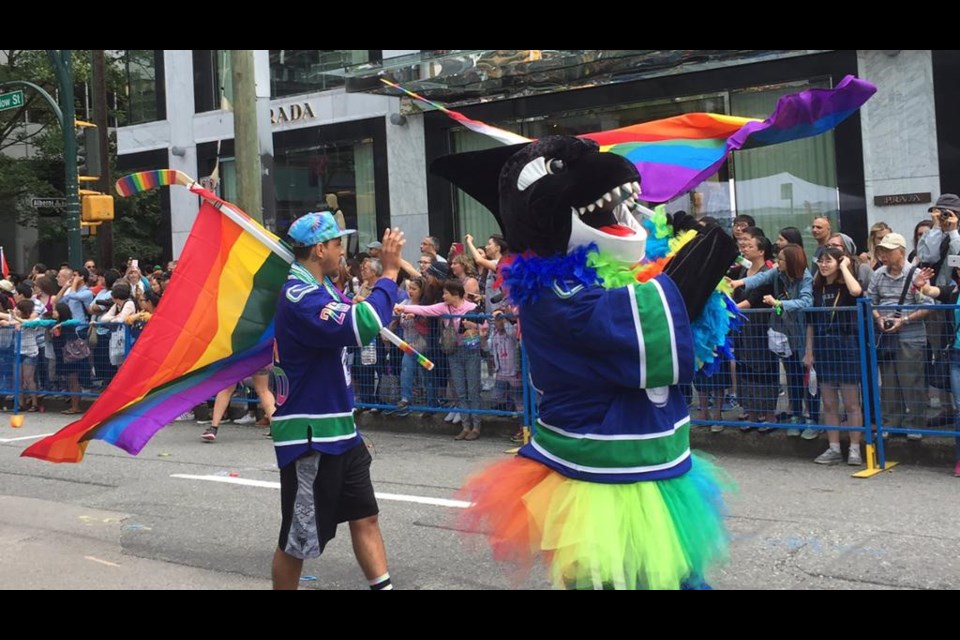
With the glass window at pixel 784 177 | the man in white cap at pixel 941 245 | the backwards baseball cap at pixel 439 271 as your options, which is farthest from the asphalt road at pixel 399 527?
the glass window at pixel 784 177

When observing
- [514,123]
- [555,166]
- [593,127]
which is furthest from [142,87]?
[555,166]

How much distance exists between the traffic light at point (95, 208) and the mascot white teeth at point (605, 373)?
54.0ft

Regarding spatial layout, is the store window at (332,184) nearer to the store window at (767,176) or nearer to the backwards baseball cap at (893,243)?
the store window at (767,176)

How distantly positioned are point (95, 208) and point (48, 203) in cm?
139

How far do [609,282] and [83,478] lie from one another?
6.90 metres

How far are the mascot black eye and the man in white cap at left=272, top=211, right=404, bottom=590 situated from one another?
50.1 inches

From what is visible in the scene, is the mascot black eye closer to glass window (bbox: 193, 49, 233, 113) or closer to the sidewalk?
the sidewalk

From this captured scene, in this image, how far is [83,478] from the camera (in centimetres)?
911

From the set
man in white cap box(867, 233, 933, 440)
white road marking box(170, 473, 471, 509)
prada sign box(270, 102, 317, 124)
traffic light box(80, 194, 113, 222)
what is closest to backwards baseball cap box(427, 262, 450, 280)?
white road marking box(170, 473, 471, 509)

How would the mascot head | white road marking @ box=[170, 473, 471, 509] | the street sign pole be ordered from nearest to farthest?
the mascot head, white road marking @ box=[170, 473, 471, 509], the street sign pole

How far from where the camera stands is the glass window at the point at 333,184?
19547 millimetres

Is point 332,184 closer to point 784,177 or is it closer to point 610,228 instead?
point 784,177

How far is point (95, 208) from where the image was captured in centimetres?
1873

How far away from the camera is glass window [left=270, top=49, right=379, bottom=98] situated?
19234mm
